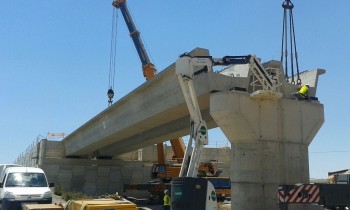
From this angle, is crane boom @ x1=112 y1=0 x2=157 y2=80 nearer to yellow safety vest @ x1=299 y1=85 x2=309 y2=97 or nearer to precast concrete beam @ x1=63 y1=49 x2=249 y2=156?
precast concrete beam @ x1=63 y1=49 x2=249 y2=156

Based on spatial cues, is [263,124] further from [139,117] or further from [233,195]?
[139,117]

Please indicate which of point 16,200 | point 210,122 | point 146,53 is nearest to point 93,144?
point 146,53

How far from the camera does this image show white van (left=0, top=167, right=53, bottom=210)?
614 inches

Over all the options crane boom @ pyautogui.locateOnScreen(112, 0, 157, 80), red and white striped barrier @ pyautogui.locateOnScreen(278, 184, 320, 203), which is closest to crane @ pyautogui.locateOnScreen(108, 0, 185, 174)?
crane boom @ pyautogui.locateOnScreen(112, 0, 157, 80)

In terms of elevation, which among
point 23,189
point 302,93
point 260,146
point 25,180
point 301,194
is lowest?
point 23,189

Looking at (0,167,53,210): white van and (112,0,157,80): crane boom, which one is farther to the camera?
(112,0,157,80): crane boom

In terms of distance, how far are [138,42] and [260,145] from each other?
23962 mm

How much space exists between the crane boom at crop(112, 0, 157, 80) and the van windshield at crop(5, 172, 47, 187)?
18.6m

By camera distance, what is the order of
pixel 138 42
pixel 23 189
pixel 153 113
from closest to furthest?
pixel 23 189 → pixel 153 113 → pixel 138 42

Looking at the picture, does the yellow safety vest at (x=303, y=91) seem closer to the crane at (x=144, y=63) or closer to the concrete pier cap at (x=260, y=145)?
the concrete pier cap at (x=260, y=145)

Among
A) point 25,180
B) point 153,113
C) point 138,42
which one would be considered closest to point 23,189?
point 25,180

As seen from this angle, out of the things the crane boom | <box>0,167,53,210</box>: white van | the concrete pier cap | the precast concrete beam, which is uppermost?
the crane boom

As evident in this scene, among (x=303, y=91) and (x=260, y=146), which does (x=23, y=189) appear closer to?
(x=260, y=146)

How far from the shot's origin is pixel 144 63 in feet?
119
